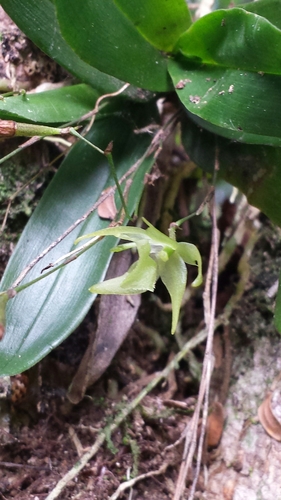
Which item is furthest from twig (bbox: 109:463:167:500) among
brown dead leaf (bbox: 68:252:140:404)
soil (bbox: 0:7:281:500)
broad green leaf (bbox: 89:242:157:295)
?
broad green leaf (bbox: 89:242:157:295)

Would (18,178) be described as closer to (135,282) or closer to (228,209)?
(135,282)

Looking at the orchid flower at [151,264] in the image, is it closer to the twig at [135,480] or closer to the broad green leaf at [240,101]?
the broad green leaf at [240,101]

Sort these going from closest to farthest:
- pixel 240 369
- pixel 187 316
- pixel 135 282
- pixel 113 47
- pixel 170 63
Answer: pixel 135 282
pixel 113 47
pixel 170 63
pixel 240 369
pixel 187 316

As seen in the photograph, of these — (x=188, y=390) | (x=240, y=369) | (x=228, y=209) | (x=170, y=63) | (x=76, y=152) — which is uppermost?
(x=170, y=63)

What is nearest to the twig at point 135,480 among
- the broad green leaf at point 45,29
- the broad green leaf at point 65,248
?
the broad green leaf at point 65,248

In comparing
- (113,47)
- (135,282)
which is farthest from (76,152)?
(135,282)

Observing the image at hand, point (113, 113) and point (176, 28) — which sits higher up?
point (176, 28)
